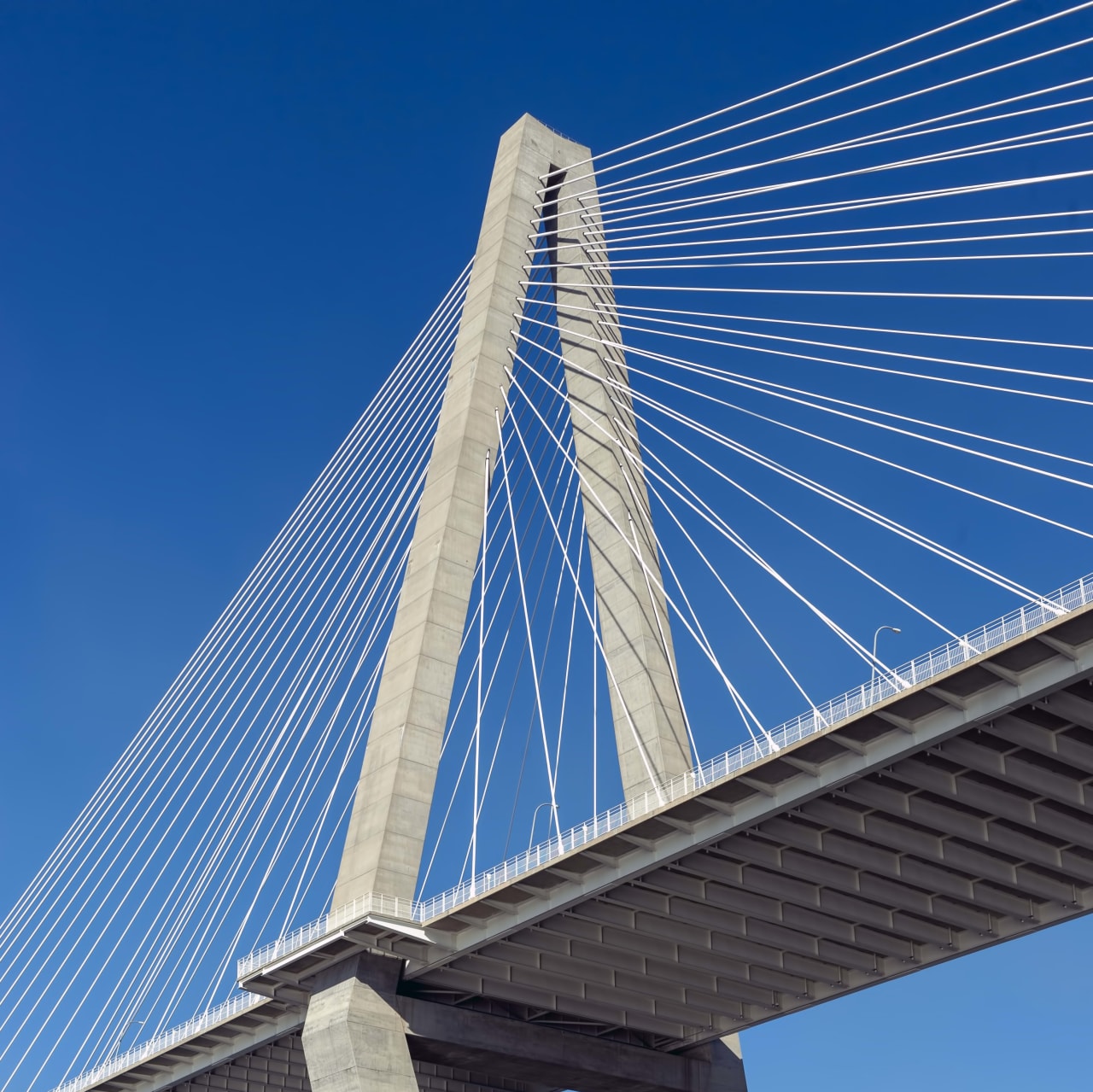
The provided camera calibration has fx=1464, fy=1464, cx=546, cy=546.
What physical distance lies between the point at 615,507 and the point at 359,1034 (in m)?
13.5

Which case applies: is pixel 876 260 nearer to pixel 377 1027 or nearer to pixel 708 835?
pixel 708 835

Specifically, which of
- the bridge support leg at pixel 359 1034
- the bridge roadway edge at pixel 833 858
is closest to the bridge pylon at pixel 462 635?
the bridge support leg at pixel 359 1034

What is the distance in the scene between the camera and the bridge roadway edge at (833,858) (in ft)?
71.7

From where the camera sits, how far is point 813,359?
1038 inches

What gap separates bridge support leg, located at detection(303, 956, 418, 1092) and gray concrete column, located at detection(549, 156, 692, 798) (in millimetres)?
6800

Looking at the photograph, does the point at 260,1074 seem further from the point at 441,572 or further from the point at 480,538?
the point at 480,538

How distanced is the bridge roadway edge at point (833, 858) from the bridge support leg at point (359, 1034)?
0.48 metres

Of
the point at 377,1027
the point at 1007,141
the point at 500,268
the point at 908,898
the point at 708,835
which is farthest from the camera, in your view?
the point at 500,268

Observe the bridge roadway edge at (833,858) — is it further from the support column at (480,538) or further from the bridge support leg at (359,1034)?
the support column at (480,538)

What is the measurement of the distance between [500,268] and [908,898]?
1849 cm

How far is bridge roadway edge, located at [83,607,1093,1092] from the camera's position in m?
21.8

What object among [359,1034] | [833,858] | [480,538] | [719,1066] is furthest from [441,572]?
[719,1066]

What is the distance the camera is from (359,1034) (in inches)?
1185

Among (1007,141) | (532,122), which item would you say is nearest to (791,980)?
(1007,141)
